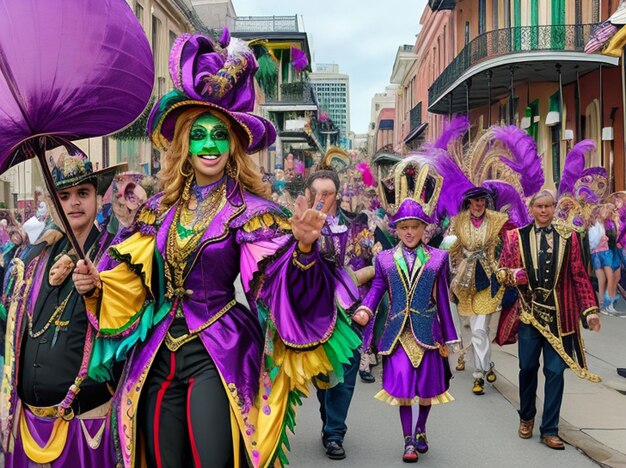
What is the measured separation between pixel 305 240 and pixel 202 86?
901 millimetres

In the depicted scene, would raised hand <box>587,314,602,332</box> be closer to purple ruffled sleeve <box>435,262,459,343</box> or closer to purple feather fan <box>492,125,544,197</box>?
purple ruffled sleeve <box>435,262,459,343</box>

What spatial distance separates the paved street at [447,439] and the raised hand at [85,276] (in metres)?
2.84

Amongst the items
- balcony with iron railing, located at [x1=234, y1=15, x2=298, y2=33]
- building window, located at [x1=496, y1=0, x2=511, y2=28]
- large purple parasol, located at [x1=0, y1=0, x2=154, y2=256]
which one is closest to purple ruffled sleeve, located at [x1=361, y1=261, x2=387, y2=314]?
large purple parasol, located at [x1=0, y1=0, x2=154, y2=256]

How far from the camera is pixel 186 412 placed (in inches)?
118

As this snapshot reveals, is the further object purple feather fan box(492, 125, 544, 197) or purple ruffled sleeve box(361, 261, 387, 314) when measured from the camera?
purple feather fan box(492, 125, 544, 197)

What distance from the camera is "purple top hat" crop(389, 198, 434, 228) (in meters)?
5.55

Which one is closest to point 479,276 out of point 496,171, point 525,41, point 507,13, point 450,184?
point 450,184

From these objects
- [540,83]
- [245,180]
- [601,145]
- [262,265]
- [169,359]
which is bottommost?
[169,359]

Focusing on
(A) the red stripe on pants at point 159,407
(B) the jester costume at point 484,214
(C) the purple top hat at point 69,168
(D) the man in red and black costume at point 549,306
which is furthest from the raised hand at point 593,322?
(C) the purple top hat at point 69,168

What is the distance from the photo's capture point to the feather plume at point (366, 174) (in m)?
10.9

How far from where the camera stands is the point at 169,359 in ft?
10.0

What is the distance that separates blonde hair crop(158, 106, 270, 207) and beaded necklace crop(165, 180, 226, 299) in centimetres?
10

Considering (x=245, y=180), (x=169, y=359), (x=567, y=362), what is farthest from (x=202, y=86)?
(x=567, y=362)

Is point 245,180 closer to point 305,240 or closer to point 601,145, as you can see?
point 305,240
